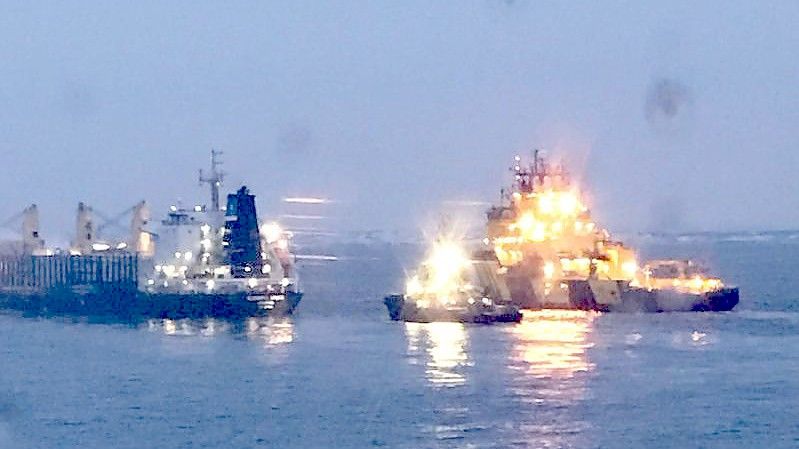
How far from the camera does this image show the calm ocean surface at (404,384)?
28188 mm

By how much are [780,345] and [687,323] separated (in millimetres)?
7138

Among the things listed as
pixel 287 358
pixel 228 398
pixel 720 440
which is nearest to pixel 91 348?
pixel 287 358

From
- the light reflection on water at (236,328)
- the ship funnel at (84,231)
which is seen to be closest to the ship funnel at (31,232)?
the ship funnel at (84,231)

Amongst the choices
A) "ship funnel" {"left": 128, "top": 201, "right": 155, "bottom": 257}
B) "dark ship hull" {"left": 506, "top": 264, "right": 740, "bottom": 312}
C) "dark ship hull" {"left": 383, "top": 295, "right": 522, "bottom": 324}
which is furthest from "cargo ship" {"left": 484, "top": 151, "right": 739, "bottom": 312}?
"ship funnel" {"left": 128, "top": 201, "right": 155, "bottom": 257}

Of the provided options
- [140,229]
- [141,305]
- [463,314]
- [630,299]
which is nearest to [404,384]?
[463,314]

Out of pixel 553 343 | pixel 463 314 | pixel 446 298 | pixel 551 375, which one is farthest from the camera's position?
pixel 446 298

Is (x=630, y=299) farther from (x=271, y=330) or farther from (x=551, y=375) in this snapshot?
(x=551, y=375)

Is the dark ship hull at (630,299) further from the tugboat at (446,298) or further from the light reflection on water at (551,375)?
the tugboat at (446,298)

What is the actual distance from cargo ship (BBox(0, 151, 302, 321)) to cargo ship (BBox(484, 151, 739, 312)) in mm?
7916

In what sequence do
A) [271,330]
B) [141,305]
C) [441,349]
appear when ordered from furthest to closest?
[141,305] → [271,330] → [441,349]

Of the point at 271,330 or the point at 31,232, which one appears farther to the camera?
the point at 31,232

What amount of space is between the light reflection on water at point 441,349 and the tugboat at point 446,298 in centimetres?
65

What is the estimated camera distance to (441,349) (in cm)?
4138

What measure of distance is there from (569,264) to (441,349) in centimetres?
1652
